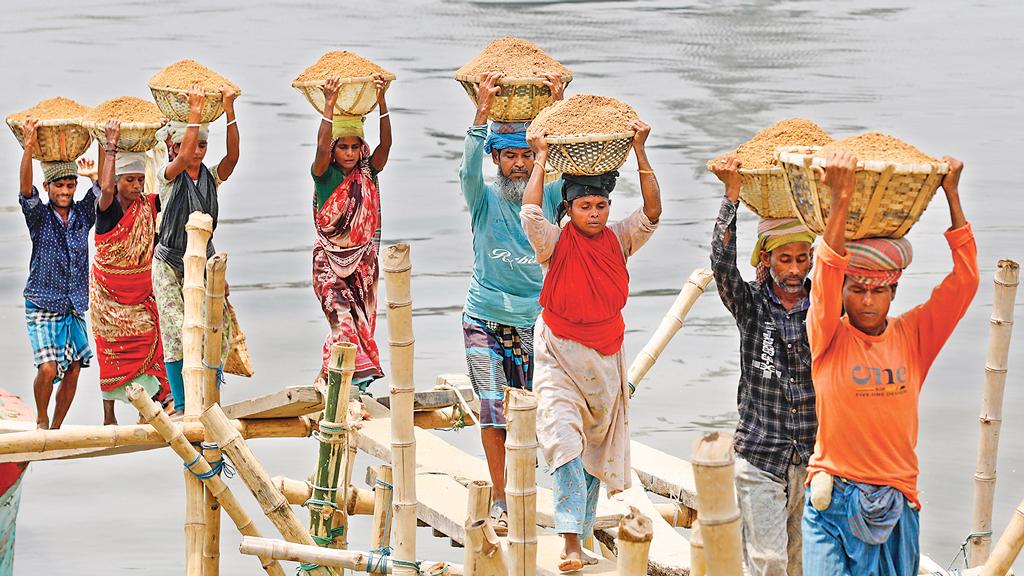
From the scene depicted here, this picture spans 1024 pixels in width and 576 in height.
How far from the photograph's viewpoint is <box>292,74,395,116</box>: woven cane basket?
7582 millimetres

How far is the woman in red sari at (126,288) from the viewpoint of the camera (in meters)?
8.00

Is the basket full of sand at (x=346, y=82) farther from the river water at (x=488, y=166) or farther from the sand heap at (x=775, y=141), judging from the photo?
the sand heap at (x=775, y=141)

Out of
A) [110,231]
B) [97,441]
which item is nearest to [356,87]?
[110,231]

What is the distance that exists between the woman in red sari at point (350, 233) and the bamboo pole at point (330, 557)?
7.87 ft

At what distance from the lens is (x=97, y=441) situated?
639 cm

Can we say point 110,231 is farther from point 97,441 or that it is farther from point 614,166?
point 614,166

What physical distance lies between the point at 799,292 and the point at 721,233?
1.17ft

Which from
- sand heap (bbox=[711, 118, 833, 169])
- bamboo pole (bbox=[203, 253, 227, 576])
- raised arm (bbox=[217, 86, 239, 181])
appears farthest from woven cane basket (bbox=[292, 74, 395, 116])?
sand heap (bbox=[711, 118, 833, 169])

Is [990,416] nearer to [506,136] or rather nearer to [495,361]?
[495,361]

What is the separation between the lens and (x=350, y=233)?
7.85 metres

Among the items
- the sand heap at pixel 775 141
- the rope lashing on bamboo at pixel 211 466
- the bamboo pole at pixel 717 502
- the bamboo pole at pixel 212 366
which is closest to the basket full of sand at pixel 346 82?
the bamboo pole at pixel 212 366

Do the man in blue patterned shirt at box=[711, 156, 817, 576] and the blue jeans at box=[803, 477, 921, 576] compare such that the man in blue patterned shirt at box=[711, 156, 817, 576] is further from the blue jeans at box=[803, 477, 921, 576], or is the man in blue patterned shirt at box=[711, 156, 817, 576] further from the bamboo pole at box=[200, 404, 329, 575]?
the bamboo pole at box=[200, 404, 329, 575]

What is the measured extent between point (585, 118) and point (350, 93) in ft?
6.80

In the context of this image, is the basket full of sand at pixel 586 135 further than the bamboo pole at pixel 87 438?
No
